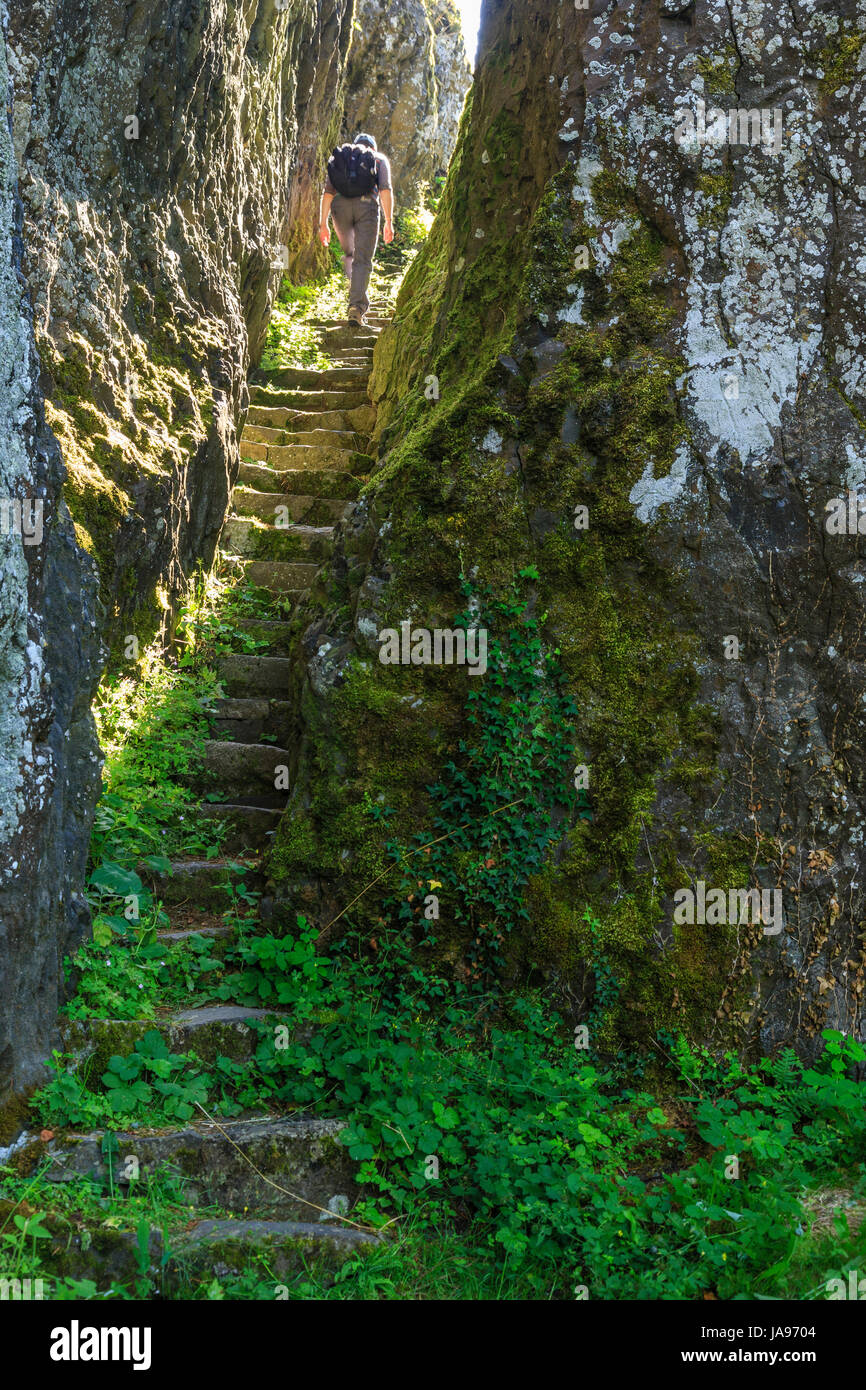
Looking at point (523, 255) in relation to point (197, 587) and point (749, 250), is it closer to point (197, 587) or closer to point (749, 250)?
point (749, 250)

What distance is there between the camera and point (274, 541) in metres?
7.11

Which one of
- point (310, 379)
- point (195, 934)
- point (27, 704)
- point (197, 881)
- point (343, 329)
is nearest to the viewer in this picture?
point (27, 704)

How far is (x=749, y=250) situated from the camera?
4660 mm

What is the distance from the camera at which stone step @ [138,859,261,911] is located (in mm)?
4645

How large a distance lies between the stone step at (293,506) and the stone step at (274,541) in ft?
0.48

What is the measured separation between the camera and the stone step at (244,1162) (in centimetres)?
329

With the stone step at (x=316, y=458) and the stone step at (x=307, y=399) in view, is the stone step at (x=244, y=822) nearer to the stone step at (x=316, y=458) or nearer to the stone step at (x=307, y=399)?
the stone step at (x=316, y=458)

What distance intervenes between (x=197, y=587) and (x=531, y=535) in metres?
2.73

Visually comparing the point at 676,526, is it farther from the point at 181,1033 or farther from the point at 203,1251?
the point at 203,1251

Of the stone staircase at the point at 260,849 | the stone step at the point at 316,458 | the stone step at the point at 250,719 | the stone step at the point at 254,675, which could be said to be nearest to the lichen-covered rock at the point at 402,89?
the stone staircase at the point at 260,849

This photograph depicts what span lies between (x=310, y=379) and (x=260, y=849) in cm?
556

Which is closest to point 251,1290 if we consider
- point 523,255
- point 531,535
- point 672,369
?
point 531,535

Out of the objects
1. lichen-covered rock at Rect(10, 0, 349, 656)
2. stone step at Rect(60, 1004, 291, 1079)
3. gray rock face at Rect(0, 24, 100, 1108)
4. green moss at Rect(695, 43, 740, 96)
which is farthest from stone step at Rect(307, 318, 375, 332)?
stone step at Rect(60, 1004, 291, 1079)

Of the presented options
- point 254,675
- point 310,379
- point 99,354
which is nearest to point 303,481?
point 310,379
